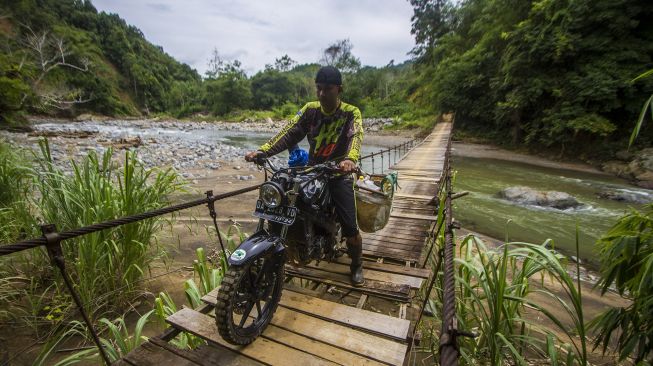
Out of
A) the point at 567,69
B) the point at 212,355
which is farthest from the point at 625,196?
the point at 212,355

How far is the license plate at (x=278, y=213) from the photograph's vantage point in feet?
6.63

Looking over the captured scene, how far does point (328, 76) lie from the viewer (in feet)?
8.12

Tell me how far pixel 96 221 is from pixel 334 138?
85.6 inches

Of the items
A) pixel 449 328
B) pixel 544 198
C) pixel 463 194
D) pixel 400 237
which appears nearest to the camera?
pixel 449 328

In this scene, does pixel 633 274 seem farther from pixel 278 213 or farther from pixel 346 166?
pixel 278 213

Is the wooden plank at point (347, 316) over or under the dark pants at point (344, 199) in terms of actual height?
under

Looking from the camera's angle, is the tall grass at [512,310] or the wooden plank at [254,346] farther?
the tall grass at [512,310]

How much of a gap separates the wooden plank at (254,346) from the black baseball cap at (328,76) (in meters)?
2.00

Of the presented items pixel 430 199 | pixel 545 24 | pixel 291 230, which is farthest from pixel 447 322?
pixel 545 24

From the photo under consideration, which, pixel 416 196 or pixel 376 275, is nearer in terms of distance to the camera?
pixel 376 275

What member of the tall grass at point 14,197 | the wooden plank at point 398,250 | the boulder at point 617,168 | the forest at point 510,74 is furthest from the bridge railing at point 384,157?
the boulder at point 617,168

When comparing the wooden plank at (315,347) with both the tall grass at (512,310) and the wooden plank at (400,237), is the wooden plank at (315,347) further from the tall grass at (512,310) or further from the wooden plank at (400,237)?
the wooden plank at (400,237)

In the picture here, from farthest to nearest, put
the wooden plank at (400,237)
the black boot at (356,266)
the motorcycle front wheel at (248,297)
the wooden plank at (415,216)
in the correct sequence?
the wooden plank at (415,216) → the wooden plank at (400,237) → the black boot at (356,266) → the motorcycle front wheel at (248,297)

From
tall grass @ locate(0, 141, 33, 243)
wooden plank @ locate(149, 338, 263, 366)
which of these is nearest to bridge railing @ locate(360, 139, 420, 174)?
wooden plank @ locate(149, 338, 263, 366)
